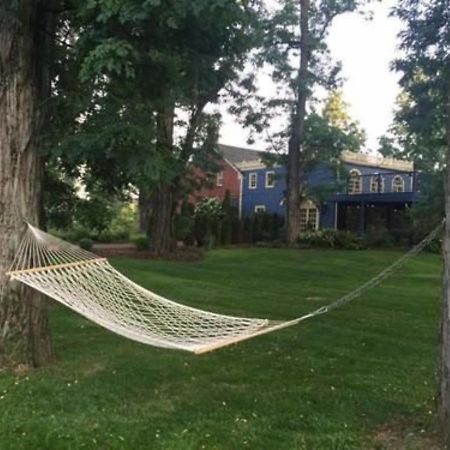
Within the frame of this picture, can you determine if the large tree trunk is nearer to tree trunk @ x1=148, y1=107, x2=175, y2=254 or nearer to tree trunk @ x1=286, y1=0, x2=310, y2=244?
tree trunk @ x1=148, y1=107, x2=175, y2=254

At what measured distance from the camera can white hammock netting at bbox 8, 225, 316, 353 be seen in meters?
4.01

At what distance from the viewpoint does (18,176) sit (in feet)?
16.3

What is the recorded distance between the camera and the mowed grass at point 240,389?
3.57 meters

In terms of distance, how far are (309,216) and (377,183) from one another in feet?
10.4

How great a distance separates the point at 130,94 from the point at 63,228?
13.5 ft

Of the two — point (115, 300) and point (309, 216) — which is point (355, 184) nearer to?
point (309, 216)

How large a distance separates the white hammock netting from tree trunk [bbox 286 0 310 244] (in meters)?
16.8

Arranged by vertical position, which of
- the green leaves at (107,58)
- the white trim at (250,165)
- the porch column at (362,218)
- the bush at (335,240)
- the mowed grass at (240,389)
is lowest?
the mowed grass at (240,389)

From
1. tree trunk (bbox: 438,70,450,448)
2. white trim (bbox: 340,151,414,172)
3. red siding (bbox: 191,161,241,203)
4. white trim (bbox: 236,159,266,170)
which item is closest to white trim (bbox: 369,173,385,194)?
white trim (bbox: 340,151,414,172)

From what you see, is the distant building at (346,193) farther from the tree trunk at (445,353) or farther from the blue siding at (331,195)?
the tree trunk at (445,353)

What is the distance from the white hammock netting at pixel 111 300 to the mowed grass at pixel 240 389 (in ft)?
1.43

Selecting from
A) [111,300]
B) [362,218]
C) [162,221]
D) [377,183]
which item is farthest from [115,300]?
[377,183]

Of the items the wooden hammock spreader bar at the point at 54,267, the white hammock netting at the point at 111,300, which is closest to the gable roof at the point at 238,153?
the white hammock netting at the point at 111,300

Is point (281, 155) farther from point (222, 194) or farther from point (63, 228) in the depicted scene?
point (63, 228)
